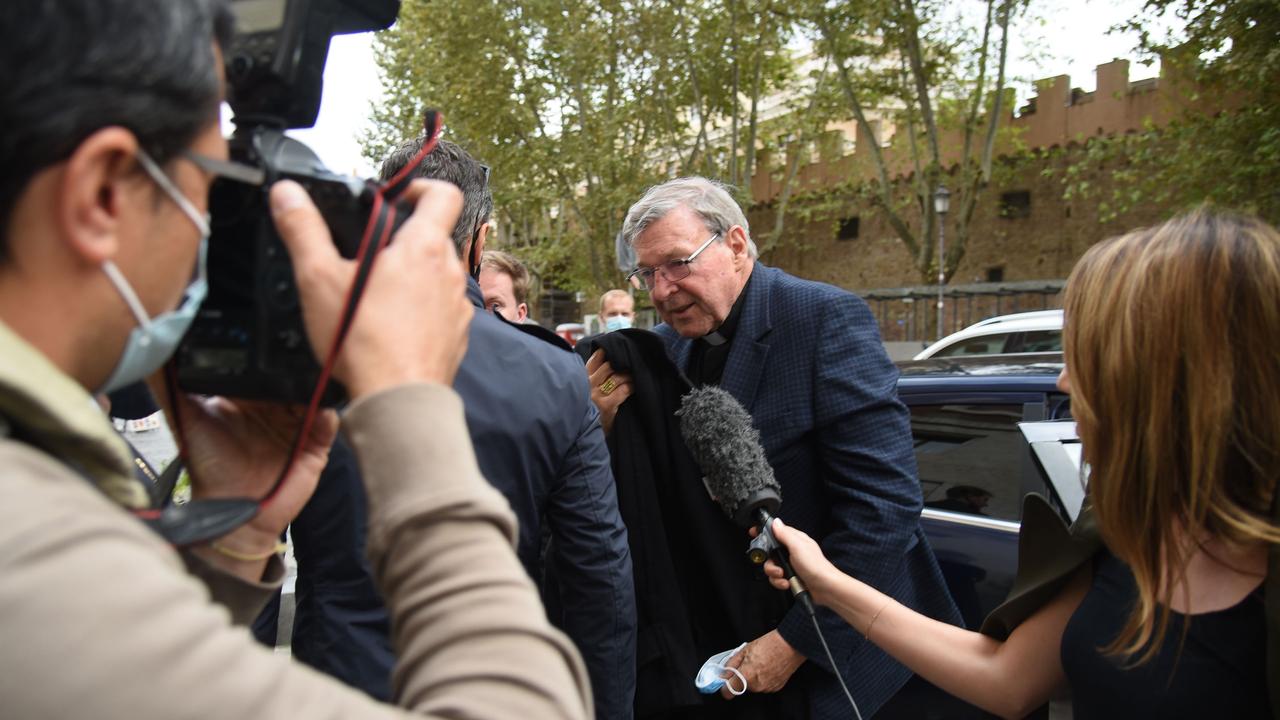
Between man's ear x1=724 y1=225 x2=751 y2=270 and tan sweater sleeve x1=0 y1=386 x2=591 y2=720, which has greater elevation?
man's ear x1=724 y1=225 x2=751 y2=270

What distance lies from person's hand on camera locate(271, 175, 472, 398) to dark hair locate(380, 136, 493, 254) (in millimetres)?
1204

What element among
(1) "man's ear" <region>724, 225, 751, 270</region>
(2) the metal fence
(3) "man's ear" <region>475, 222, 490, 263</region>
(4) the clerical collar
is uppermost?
(3) "man's ear" <region>475, 222, 490, 263</region>

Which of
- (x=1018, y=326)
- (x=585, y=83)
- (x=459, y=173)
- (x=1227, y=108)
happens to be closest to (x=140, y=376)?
(x=459, y=173)

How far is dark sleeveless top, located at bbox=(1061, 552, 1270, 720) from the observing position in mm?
1286

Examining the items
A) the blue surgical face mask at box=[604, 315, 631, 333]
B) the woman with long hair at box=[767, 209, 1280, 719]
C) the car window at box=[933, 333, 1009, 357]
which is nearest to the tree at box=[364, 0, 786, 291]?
the car window at box=[933, 333, 1009, 357]

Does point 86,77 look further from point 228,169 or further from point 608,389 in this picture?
point 608,389

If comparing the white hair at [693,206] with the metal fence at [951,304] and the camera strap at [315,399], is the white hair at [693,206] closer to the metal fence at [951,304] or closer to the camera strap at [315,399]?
the camera strap at [315,399]

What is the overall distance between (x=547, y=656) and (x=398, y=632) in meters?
0.13

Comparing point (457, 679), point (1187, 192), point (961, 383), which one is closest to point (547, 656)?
point (457, 679)

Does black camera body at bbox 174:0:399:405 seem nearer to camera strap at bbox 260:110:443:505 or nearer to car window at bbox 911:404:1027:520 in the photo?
camera strap at bbox 260:110:443:505

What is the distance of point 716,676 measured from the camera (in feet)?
7.22

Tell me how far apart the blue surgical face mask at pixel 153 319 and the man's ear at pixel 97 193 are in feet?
0.07

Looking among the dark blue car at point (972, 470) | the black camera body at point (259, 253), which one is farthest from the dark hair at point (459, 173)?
the dark blue car at point (972, 470)

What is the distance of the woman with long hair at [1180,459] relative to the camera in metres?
1.30
